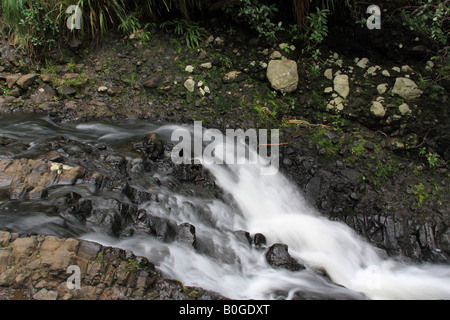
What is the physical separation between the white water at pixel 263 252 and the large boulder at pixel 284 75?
1433 mm

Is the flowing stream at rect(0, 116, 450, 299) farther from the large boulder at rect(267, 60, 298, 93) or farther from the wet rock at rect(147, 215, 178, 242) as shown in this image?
the large boulder at rect(267, 60, 298, 93)

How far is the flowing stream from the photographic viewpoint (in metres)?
2.71

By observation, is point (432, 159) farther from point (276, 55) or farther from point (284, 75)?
point (276, 55)

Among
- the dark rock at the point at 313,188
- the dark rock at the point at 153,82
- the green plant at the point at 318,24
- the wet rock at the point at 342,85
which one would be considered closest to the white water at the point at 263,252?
the dark rock at the point at 313,188

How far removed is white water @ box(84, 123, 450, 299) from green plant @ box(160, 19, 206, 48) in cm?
240

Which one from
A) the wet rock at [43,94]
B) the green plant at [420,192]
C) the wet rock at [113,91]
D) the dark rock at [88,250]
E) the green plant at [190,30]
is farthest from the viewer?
the green plant at [190,30]

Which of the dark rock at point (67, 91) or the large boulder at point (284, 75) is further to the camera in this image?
the dark rock at point (67, 91)

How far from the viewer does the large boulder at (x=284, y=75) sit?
4.85 m

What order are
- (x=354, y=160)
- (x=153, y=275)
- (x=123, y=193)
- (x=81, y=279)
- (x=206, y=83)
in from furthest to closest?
(x=206, y=83) < (x=354, y=160) < (x=123, y=193) < (x=153, y=275) < (x=81, y=279)

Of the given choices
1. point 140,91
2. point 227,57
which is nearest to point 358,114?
point 227,57

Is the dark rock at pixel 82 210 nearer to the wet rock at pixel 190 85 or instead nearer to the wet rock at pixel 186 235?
the wet rock at pixel 186 235

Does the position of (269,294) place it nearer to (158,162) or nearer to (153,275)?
(153,275)
